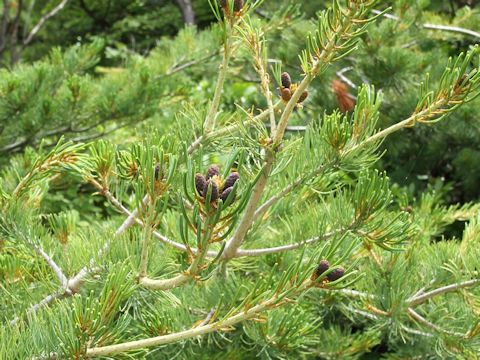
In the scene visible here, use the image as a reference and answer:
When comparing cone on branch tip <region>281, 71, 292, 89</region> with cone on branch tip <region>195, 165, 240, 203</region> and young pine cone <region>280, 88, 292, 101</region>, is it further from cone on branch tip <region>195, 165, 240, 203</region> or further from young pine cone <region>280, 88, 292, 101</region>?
A: cone on branch tip <region>195, 165, 240, 203</region>

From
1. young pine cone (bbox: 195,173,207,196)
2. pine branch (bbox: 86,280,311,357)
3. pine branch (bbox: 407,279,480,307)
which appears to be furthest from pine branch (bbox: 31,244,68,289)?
pine branch (bbox: 407,279,480,307)

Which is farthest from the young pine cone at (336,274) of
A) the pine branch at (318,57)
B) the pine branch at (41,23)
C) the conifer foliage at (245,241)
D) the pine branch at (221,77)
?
the pine branch at (41,23)

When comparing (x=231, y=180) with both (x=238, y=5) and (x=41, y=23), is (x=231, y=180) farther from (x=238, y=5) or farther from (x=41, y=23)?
(x=41, y=23)

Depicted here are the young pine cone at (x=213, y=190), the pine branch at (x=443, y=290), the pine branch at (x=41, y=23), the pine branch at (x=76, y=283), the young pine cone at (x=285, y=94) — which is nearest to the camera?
the young pine cone at (x=213, y=190)

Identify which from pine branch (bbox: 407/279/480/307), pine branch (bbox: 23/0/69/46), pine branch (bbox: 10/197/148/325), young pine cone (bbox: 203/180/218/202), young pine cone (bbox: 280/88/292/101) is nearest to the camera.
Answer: young pine cone (bbox: 203/180/218/202)

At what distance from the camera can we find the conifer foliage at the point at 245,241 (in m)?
0.62

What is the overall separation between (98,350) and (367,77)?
1.82 meters

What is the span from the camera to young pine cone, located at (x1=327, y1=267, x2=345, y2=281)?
0.61 m

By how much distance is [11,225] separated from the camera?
0.85 meters

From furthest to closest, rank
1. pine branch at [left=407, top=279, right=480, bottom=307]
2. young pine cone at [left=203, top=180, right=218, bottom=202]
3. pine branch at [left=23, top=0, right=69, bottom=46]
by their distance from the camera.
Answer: pine branch at [left=23, top=0, right=69, bottom=46]
pine branch at [left=407, top=279, right=480, bottom=307]
young pine cone at [left=203, top=180, right=218, bottom=202]

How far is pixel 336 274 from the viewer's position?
61 centimetres

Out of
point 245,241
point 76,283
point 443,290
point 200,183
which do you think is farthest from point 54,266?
point 443,290

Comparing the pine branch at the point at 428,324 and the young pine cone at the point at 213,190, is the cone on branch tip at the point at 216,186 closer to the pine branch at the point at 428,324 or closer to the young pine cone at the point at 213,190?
the young pine cone at the point at 213,190

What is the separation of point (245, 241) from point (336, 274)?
14.2 inches
